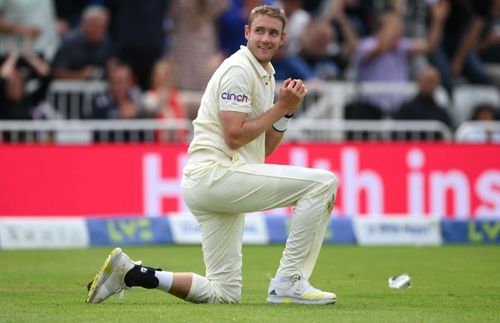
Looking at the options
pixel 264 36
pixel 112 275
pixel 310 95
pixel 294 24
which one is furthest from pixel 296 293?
pixel 294 24

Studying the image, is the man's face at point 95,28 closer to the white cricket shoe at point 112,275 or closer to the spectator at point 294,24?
the spectator at point 294,24

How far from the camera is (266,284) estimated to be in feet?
35.3

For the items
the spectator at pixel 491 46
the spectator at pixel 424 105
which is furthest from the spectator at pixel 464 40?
the spectator at pixel 424 105

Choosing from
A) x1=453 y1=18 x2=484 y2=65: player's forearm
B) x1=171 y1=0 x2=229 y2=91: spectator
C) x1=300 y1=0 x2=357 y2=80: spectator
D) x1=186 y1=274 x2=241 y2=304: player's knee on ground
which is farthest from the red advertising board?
x1=186 y1=274 x2=241 y2=304: player's knee on ground

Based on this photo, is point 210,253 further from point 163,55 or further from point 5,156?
point 163,55

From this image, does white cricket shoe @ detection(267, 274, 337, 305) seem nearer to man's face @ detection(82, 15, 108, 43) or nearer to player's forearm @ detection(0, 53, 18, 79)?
player's forearm @ detection(0, 53, 18, 79)

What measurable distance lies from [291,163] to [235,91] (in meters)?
8.84

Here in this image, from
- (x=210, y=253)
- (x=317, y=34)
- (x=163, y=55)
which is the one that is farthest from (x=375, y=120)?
(x=210, y=253)

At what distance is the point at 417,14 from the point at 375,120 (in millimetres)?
3634

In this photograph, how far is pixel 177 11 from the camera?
1884 centimetres

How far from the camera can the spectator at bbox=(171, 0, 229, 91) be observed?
18688 millimetres

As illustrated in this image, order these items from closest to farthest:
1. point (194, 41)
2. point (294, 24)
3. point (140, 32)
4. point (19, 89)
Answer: point (19, 89)
point (140, 32)
point (194, 41)
point (294, 24)

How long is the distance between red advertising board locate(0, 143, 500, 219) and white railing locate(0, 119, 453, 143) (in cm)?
57

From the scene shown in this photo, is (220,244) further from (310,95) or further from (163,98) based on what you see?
(310,95)
